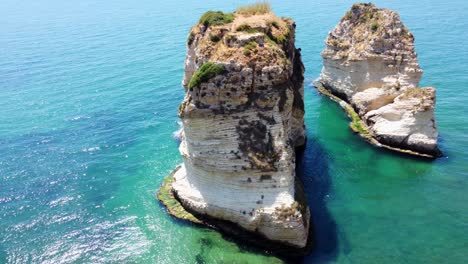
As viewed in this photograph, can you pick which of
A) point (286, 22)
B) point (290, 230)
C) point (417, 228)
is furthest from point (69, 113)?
point (417, 228)

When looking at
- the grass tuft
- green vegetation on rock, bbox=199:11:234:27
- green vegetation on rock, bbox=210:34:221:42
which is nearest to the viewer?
green vegetation on rock, bbox=210:34:221:42

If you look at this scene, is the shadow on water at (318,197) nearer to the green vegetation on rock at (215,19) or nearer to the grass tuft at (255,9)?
the grass tuft at (255,9)

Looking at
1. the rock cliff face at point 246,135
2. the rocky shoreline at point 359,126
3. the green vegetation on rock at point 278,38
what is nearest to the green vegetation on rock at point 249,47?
the rock cliff face at point 246,135

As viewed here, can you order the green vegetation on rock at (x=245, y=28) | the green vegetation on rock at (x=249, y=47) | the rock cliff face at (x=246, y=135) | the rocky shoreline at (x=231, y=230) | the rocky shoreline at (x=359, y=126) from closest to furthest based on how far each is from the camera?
the rocky shoreline at (x=231, y=230) → the rock cliff face at (x=246, y=135) → the green vegetation on rock at (x=249, y=47) → the green vegetation on rock at (x=245, y=28) → the rocky shoreline at (x=359, y=126)

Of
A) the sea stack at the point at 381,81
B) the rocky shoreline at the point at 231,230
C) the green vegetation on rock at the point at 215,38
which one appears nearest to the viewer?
the rocky shoreline at the point at 231,230

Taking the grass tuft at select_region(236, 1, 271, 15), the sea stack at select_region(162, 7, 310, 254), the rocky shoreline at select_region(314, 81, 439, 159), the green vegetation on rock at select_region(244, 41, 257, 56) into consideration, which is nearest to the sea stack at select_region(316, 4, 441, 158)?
the rocky shoreline at select_region(314, 81, 439, 159)

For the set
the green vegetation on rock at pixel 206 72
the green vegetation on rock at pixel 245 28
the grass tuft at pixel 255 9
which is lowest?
the green vegetation on rock at pixel 206 72

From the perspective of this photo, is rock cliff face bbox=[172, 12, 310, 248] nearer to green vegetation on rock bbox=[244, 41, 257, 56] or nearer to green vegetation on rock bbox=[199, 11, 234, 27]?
green vegetation on rock bbox=[244, 41, 257, 56]
